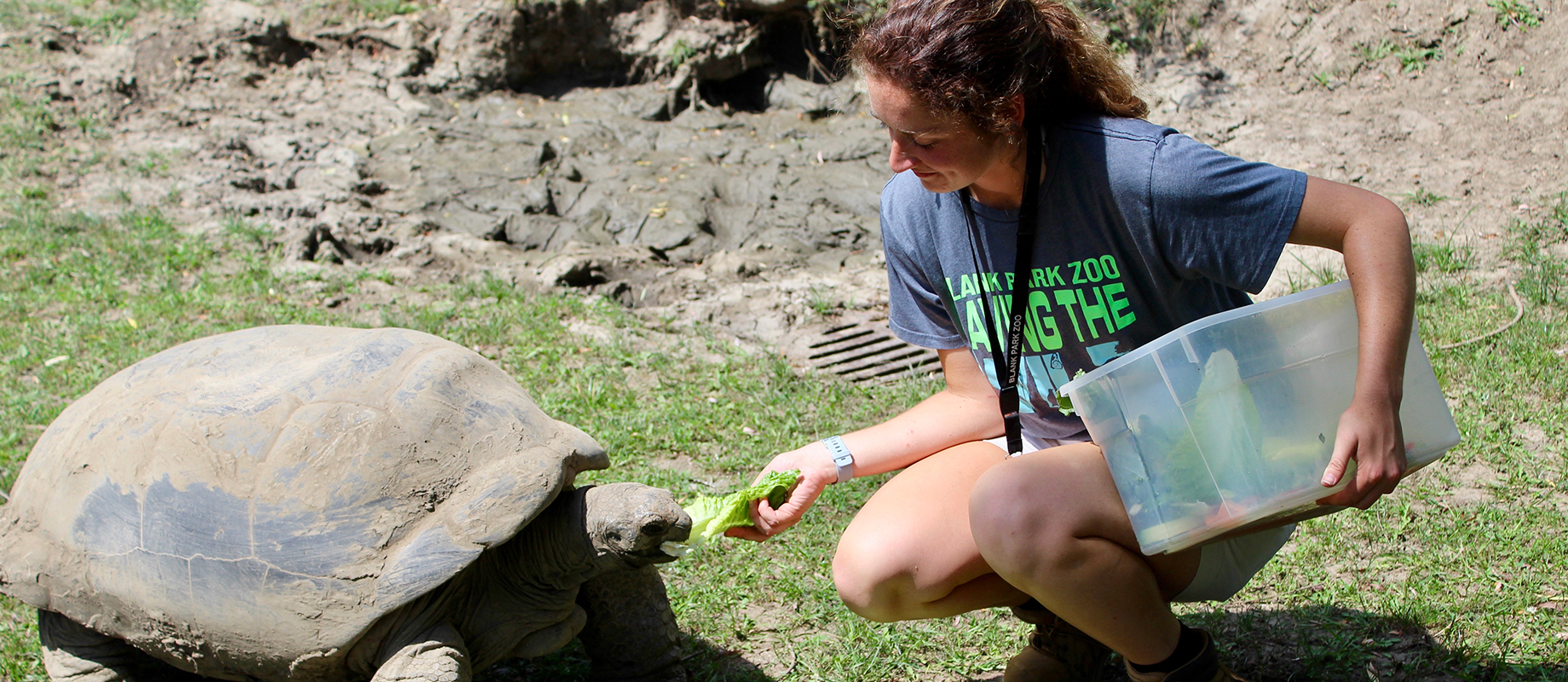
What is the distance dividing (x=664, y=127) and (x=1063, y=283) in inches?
206

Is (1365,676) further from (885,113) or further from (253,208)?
(253,208)

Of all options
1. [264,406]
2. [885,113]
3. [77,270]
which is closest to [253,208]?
[77,270]

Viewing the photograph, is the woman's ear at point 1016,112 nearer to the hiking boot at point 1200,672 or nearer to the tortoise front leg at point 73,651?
the hiking boot at point 1200,672

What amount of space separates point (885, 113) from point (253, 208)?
464 cm

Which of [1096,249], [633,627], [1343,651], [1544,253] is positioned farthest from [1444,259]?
[633,627]

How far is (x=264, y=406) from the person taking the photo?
2225mm

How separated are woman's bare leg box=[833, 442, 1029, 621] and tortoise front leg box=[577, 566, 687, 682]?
0.54m

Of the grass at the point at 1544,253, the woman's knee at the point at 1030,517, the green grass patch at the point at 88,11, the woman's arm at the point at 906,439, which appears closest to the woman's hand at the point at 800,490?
the woman's arm at the point at 906,439

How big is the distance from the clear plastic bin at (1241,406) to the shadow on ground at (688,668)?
1132 millimetres

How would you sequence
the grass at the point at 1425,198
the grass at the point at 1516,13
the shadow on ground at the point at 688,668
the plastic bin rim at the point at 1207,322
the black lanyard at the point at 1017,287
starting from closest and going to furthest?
the plastic bin rim at the point at 1207,322 < the black lanyard at the point at 1017,287 < the shadow on ground at the point at 688,668 < the grass at the point at 1425,198 < the grass at the point at 1516,13

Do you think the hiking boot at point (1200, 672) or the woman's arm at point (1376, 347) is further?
the hiking boot at point (1200, 672)

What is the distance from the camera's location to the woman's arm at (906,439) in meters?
2.18

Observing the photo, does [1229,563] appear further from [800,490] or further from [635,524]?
[635,524]

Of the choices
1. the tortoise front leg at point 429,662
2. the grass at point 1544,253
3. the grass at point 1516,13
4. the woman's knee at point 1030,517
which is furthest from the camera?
the grass at point 1516,13
